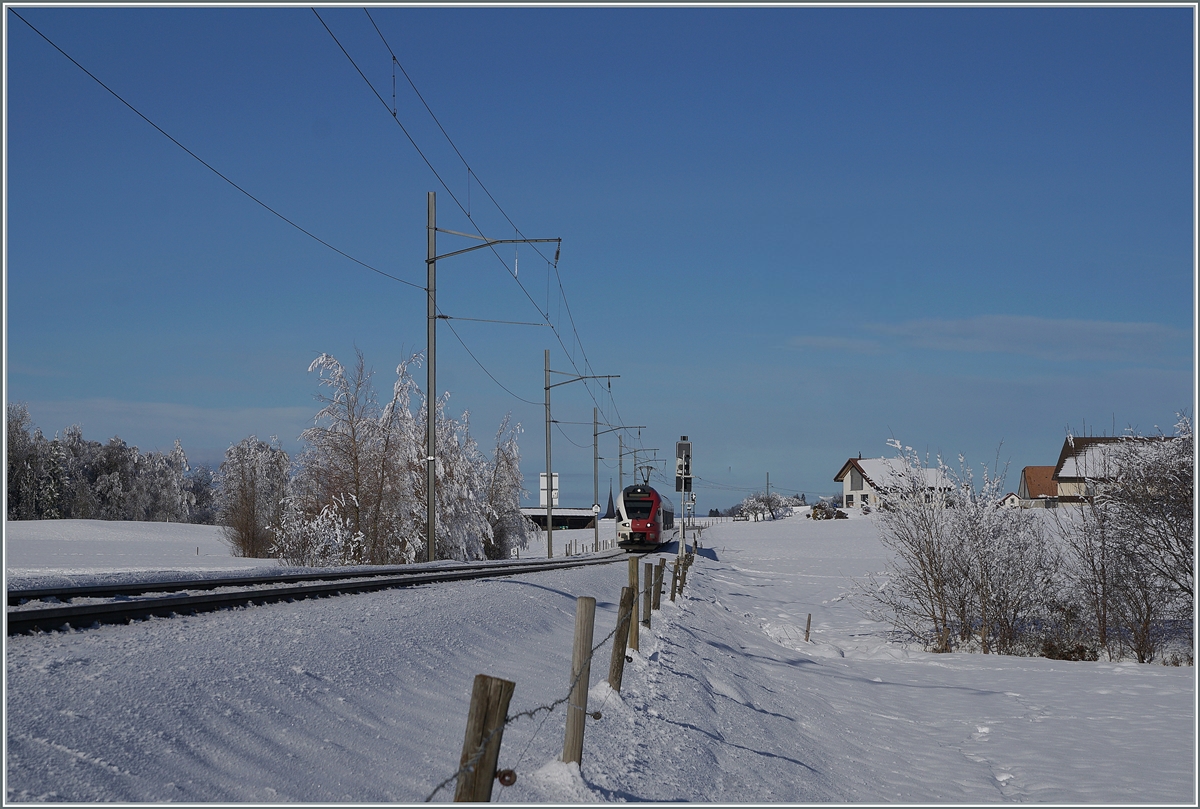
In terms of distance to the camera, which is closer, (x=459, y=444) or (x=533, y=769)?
(x=533, y=769)

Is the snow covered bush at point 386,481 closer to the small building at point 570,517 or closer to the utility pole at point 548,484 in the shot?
the utility pole at point 548,484

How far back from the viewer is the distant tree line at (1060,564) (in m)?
23.9

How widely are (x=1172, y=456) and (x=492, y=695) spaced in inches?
970

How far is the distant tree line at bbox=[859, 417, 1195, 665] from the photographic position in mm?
23875

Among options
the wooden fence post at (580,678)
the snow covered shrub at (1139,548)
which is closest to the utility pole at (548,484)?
the snow covered shrub at (1139,548)

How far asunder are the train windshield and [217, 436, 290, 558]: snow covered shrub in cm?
1842

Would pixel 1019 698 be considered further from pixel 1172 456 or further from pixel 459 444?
pixel 459 444

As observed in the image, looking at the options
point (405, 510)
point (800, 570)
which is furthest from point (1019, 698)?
point (800, 570)

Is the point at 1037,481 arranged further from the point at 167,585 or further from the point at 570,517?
the point at 167,585

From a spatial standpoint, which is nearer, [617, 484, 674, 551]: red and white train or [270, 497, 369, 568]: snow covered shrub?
[270, 497, 369, 568]: snow covered shrub

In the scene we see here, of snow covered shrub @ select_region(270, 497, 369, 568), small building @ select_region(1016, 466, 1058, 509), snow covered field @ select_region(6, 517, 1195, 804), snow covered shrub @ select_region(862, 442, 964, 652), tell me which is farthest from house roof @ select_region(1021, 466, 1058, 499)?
snow covered field @ select_region(6, 517, 1195, 804)

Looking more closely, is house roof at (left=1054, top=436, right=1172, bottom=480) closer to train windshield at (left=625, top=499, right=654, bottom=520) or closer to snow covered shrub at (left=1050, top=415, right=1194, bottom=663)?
snow covered shrub at (left=1050, top=415, right=1194, bottom=663)

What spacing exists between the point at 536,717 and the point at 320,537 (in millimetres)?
34363

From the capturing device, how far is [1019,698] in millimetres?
18375
